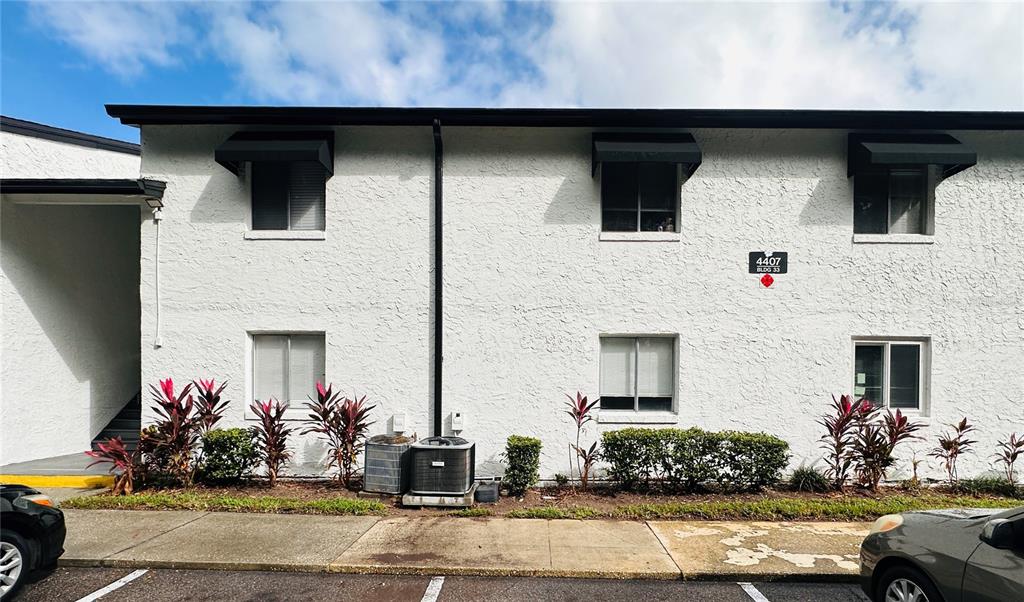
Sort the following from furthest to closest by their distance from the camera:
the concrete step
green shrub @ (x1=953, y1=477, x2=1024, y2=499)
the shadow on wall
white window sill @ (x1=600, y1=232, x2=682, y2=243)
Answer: the concrete step → the shadow on wall → white window sill @ (x1=600, y1=232, x2=682, y2=243) → green shrub @ (x1=953, y1=477, x2=1024, y2=499)

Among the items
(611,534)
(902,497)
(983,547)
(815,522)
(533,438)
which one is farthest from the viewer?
(533,438)

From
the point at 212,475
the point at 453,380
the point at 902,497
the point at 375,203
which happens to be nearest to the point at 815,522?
the point at 902,497

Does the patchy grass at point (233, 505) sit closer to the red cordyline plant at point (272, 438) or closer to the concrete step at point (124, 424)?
the red cordyline plant at point (272, 438)

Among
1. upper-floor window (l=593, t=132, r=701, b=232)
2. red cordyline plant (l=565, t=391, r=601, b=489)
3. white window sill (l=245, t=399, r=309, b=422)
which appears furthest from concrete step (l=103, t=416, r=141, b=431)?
upper-floor window (l=593, t=132, r=701, b=232)

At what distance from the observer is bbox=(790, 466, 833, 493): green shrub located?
288 inches

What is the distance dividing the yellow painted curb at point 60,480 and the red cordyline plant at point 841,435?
1098 cm

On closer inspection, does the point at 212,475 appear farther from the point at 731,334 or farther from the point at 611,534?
the point at 731,334

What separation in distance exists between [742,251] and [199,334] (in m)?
8.75

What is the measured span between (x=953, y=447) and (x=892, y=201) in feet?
12.8

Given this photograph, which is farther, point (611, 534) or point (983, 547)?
point (611, 534)

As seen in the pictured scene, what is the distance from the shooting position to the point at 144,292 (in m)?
7.78

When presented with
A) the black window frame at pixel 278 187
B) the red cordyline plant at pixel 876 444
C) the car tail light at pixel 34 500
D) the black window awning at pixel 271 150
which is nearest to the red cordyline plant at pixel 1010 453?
the red cordyline plant at pixel 876 444

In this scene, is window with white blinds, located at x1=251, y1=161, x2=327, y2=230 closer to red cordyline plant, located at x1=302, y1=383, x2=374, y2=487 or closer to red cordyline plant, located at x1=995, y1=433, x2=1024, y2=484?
red cordyline plant, located at x1=302, y1=383, x2=374, y2=487

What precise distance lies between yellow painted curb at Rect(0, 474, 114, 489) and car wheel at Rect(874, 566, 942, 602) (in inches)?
384
